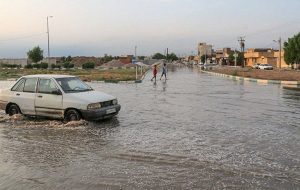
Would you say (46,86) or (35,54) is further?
(35,54)

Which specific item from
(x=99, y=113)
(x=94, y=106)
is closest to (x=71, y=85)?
(x=94, y=106)

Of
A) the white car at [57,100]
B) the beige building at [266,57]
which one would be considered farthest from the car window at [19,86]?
the beige building at [266,57]

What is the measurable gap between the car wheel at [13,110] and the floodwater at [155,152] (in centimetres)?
25

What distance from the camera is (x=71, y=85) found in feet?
43.5

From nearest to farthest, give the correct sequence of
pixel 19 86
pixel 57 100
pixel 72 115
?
pixel 72 115
pixel 57 100
pixel 19 86

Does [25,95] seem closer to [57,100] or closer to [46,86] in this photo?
[46,86]

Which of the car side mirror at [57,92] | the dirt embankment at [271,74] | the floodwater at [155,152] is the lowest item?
the floodwater at [155,152]

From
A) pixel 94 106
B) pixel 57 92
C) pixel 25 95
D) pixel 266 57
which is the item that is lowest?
pixel 94 106

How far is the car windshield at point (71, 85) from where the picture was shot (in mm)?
12940

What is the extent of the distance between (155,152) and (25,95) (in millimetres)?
6148

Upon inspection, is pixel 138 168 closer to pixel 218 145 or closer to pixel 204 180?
pixel 204 180

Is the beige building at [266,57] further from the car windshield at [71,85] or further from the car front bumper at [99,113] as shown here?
the car front bumper at [99,113]

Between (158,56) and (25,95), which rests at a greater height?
(158,56)

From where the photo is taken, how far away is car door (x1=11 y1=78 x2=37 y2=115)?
1312 centimetres
